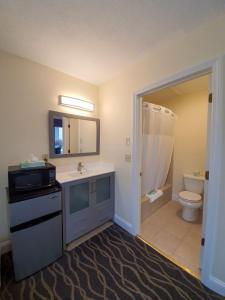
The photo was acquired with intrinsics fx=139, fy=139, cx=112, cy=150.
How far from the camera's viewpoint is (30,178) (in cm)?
148

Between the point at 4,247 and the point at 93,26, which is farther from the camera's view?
the point at 4,247

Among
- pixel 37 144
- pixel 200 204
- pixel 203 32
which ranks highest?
pixel 203 32

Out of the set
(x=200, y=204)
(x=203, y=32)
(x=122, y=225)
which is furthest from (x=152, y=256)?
(x=203, y=32)

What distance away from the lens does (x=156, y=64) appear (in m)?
1.66

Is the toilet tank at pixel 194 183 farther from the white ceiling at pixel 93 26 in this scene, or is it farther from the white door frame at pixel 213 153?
the white ceiling at pixel 93 26

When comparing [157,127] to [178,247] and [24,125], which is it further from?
[24,125]

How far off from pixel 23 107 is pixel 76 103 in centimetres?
74

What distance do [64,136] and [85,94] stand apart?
825 mm

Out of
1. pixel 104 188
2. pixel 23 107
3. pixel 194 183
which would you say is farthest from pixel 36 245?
pixel 194 183

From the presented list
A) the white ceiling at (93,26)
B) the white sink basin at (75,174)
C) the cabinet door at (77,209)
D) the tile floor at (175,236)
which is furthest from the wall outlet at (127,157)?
the white ceiling at (93,26)

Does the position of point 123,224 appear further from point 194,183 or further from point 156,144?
point 194,183

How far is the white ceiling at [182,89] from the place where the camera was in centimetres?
234

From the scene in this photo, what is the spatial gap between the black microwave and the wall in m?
0.36

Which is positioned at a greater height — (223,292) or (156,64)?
(156,64)
